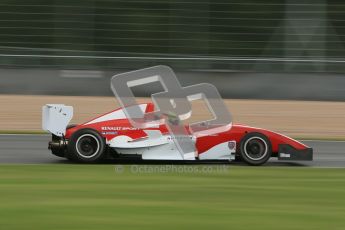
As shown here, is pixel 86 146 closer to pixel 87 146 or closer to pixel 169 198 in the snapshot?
pixel 87 146

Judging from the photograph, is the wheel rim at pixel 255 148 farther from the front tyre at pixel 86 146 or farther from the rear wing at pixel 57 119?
the rear wing at pixel 57 119

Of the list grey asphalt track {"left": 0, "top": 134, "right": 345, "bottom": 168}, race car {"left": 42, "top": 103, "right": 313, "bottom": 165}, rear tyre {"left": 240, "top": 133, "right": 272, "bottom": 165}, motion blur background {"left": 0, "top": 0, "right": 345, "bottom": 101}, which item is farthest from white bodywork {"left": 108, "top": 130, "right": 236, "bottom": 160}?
motion blur background {"left": 0, "top": 0, "right": 345, "bottom": 101}

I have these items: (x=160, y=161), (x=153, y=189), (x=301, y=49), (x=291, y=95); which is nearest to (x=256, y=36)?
(x=301, y=49)

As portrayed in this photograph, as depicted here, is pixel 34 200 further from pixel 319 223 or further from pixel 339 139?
pixel 339 139

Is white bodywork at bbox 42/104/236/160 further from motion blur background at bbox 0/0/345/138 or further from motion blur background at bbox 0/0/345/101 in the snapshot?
motion blur background at bbox 0/0/345/101

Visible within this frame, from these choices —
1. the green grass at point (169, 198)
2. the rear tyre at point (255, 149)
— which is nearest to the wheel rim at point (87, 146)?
the green grass at point (169, 198)

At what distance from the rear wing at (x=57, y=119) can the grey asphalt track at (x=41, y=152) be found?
1.62ft

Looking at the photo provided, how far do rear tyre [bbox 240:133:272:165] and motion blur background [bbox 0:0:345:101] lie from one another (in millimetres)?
7168

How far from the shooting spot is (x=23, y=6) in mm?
17328

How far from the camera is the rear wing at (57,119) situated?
923cm

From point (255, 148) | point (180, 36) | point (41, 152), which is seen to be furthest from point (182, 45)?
point (255, 148)

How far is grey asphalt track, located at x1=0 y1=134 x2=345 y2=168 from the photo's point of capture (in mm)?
9805

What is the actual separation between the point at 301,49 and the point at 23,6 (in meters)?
6.69

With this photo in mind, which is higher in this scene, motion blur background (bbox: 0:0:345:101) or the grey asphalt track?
motion blur background (bbox: 0:0:345:101)
